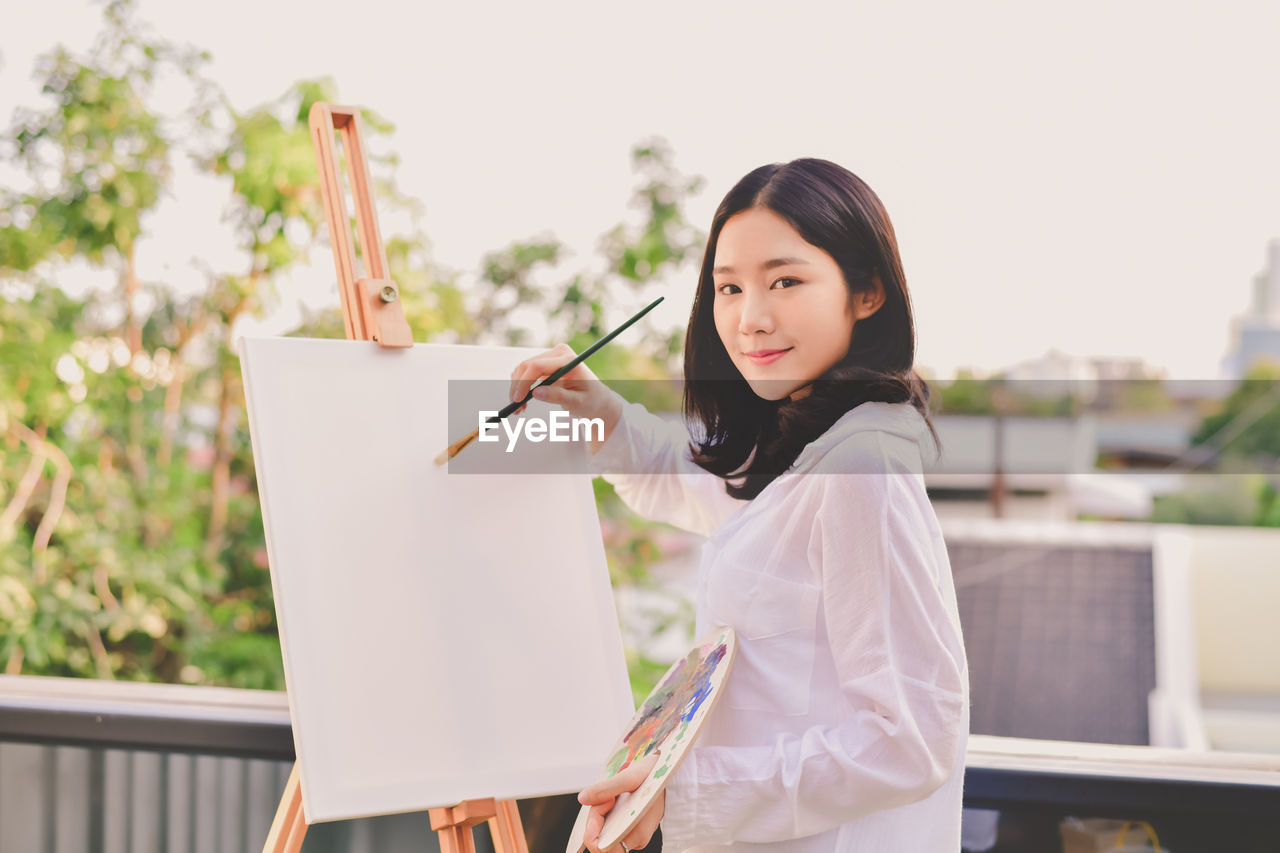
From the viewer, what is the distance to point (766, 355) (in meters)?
0.86

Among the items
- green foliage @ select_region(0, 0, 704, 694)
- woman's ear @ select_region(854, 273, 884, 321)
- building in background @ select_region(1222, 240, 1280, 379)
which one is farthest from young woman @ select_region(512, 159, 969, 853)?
building in background @ select_region(1222, 240, 1280, 379)

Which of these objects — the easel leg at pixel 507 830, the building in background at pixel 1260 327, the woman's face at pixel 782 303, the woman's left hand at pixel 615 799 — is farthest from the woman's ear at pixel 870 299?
the building in background at pixel 1260 327

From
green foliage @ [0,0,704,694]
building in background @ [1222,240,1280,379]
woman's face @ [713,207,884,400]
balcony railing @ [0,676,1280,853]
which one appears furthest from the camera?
building in background @ [1222,240,1280,379]

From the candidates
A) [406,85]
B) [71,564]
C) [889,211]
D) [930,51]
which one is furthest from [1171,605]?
[71,564]

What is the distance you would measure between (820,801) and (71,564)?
7.39 ft

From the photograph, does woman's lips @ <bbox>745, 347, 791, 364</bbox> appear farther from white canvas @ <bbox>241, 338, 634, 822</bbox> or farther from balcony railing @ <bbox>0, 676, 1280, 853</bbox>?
balcony railing @ <bbox>0, 676, 1280, 853</bbox>

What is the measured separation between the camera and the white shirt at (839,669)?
2.42ft

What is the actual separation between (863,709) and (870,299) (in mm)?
361

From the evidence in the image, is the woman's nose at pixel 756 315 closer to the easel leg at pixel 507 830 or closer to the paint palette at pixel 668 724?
the paint palette at pixel 668 724

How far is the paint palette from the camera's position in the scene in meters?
0.74

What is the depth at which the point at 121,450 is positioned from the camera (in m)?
2.45

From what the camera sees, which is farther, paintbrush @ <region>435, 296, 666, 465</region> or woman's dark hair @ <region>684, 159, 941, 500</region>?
paintbrush @ <region>435, 296, 666, 465</region>

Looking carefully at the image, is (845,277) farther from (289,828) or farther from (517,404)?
(289,828)

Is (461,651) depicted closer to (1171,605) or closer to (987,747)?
(987,747)
